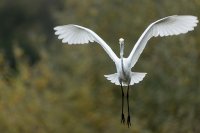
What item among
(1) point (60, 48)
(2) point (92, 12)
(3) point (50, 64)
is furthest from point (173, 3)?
(1) point (60, 48)

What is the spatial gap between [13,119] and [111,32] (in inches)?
160

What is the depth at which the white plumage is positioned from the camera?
10031 millimetres

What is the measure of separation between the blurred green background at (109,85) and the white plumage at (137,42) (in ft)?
13.3

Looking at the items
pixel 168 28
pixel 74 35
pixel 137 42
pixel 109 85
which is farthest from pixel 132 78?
pixel 109 85

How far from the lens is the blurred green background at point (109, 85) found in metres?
15.8

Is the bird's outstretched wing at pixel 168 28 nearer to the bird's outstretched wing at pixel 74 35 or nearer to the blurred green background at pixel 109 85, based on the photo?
the bird's outstretched wing at pixel 74 35

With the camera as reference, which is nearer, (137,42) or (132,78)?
(137,42)

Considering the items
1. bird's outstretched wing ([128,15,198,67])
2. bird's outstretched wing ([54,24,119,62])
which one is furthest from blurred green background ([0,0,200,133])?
bird's outstretched wing ([128,15,198,67])

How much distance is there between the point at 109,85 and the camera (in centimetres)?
1903

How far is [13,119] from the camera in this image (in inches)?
662

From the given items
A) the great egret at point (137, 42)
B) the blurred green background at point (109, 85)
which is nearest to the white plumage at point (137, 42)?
the great egret at point (137, 42)

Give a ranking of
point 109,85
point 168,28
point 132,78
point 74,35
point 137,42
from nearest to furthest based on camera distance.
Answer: point 137,42 → point 132,78 → point 168,28 → point 74,35 → point 109,85

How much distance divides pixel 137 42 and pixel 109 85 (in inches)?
356

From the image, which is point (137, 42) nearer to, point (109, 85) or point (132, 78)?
point (132, 78)
